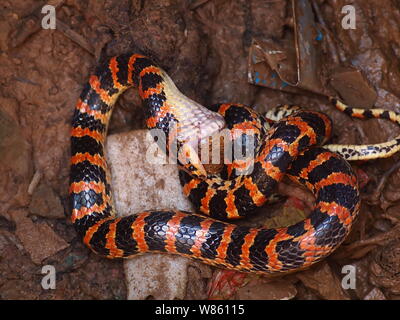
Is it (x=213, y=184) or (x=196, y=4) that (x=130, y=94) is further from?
(x=213, y=184)

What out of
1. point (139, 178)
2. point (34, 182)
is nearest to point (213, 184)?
point (139, 178)

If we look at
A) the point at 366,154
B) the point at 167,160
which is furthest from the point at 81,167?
the point at 366,154

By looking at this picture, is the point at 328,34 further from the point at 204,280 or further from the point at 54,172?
the point at 54,172

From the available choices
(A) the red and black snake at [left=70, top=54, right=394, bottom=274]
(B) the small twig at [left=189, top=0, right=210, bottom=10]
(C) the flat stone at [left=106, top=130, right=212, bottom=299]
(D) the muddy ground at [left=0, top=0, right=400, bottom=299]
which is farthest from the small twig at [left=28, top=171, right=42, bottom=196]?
(B) the small twig at [left=189, top=0, right=210, bottom=10]

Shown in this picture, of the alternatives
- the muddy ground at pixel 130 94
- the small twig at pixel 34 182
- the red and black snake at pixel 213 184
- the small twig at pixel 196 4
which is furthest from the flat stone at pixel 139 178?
the small twig at pixel 196 4

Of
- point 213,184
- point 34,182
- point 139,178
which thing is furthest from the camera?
point 139,178

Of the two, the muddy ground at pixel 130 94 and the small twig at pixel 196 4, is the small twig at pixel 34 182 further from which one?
the small twig at pixel 196 4
